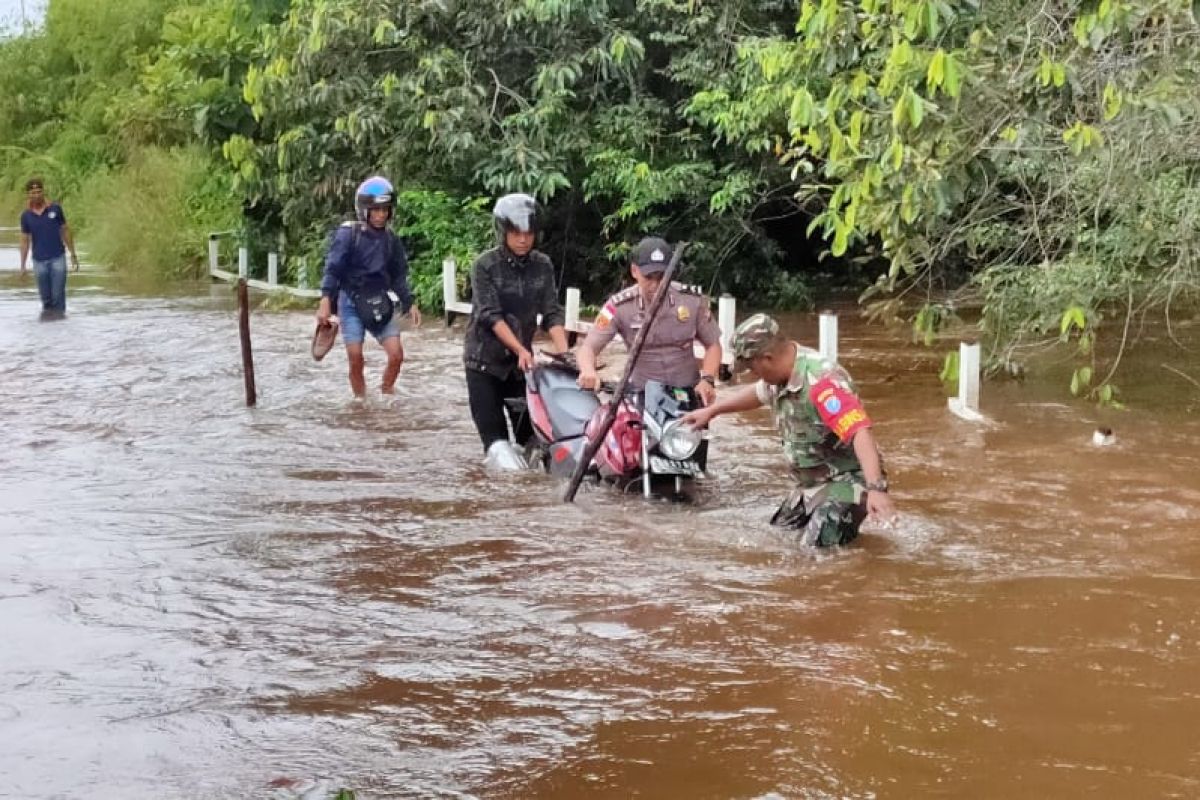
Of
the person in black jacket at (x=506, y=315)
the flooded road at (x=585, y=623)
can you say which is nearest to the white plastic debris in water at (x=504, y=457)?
the person in black jacket at (x=506, y=315)

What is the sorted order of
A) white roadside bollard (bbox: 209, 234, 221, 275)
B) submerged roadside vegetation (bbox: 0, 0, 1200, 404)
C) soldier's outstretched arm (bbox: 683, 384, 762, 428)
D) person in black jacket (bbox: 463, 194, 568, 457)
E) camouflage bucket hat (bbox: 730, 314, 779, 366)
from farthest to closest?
white roadside bollard (bbox: 209, 234, 221, 275), person in black jacket (bbox: 463, 194, 568, 457), submerged roadside vegetation (bbox: 0, 0, 1200, 404), soldier's outstretched arm (bbox: 683, 384, 762, 428), camouflage bucket hat (bbox: 730, 314, 779, 366)

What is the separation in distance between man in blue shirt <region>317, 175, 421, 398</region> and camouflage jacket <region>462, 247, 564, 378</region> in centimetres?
198

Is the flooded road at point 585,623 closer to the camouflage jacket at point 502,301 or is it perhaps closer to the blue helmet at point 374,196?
the camouflage jacket at point 502,301

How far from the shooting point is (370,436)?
33.0ft

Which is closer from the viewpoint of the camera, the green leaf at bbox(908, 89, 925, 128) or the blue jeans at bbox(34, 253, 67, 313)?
the green leaf at bbox(908, 89, 925, 128)

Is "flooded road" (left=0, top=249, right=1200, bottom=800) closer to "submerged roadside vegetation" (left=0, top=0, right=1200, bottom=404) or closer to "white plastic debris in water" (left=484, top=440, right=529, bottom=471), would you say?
"white plastic debris in water" (left=484, top=440, right=529, bottom=471)

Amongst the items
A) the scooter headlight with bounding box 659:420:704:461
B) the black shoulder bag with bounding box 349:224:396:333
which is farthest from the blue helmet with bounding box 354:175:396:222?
the scooter headlight with bounding box 659:420:704:461

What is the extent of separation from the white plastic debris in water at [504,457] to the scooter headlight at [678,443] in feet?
4.67

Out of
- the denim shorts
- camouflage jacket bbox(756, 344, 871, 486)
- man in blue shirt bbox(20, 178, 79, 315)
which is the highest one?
man in blue shirt bbox(20, 178, 79, 315)

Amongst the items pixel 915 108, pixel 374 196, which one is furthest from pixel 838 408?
pixel 374 196

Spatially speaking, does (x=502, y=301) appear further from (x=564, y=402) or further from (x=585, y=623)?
(x=585, y=623)

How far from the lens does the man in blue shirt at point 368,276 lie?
10.4 meters

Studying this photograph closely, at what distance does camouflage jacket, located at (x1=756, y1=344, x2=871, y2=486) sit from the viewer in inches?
242

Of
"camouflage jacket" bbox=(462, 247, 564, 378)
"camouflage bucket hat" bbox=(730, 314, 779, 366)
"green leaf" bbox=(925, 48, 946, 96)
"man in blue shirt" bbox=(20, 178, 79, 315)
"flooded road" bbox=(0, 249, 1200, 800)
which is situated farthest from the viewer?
"man in blue shirt" bbox=(20, 178, 79, 315)
